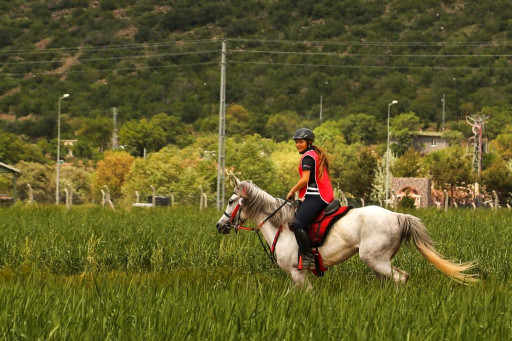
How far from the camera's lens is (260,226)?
35.9ft

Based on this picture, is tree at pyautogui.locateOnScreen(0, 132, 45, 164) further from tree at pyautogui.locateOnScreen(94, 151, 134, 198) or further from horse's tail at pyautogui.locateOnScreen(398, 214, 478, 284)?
horse's tail at pyautogui.locateOnScreen(398, 214, 478, 284)

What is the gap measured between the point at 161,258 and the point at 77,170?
92.0m

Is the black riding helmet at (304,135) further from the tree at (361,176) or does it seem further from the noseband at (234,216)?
the tree at (361,176)

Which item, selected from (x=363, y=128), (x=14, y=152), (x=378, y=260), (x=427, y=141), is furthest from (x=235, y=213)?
(x=427, y=141)

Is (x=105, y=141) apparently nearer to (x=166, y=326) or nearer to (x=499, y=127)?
(x=499, y=127)

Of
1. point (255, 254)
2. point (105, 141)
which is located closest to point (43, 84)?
point (105, 141)

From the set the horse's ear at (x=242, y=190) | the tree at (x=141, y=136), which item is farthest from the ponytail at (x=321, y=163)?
the tree at (x=141, y=136)

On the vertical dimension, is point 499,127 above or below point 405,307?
above

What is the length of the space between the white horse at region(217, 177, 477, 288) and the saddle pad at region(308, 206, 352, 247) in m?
0.06

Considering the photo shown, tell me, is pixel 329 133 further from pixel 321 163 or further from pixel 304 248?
pixel 304 248

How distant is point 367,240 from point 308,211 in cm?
81

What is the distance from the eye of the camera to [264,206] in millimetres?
10969

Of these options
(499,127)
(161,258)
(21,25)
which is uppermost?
(21,25)

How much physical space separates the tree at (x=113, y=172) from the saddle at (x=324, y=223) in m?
93.0
